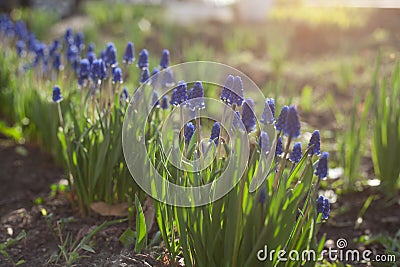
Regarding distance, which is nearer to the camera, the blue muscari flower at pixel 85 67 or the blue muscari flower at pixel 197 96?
the blue muscari flower at pixel 197 96

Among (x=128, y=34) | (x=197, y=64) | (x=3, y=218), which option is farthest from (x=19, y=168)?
(x=128, y=34)

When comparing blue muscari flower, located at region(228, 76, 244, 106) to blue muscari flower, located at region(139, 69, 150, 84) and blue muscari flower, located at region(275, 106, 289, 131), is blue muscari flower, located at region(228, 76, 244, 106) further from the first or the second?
blue muscari flower, located at region(139, 69, 150, 84)

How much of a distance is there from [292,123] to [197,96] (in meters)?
0.43

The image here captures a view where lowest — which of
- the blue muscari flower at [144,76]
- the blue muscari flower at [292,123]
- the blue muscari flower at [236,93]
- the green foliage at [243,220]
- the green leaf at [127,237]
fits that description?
the green leaf at [127,237]

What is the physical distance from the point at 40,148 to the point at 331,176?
72.7 inches

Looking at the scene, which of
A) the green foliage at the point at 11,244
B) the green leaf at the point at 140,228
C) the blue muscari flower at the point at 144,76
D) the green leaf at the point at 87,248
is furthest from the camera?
the blue muscari flower at the point at 144,76

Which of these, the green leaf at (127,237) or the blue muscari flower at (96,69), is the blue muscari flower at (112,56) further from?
the green leaf at (127,237)

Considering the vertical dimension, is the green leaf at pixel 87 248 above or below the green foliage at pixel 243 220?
below

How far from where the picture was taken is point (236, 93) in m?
1.84

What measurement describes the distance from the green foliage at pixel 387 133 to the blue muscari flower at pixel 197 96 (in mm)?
1338

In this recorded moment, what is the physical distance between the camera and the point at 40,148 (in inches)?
149

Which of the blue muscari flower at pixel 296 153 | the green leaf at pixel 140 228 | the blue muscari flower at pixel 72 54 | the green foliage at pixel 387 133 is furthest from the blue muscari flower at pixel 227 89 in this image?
the blue muscari flower at pixel 72 54

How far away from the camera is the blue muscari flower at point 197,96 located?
1947 mm

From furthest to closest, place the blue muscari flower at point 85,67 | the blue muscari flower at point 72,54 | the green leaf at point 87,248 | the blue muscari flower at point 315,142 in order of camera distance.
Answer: the blue muscari flower at point 72,54
the blue muscari flower at point 85,67
the green leaf at point 87,248
the blue muscari flower at point 315,142
